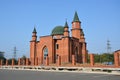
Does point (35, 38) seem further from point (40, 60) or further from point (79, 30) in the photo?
point (79, 30)

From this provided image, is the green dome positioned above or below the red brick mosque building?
above

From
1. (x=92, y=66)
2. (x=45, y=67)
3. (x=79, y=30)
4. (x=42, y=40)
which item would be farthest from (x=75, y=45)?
(x=92, y=66)

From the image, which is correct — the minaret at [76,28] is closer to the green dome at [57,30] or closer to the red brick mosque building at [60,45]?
the red brick mosque building at [60,45]

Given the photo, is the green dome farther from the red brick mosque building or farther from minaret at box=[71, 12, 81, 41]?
minaret at box=[71, 12, 81, 41]

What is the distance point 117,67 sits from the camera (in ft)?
76.2

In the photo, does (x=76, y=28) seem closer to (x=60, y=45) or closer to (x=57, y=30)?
(x=57, y=30)

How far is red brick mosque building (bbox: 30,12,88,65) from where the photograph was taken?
146 ft

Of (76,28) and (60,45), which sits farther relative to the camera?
(76,28)

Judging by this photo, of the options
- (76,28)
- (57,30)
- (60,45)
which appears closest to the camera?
(60,45)

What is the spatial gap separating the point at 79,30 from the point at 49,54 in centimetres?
1083

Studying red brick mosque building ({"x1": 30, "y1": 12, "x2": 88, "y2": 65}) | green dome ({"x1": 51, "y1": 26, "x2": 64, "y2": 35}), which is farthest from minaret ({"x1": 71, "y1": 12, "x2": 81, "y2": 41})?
green dome ({"x1": 51, "y1": 26, "x2": 64, "y2": 35})

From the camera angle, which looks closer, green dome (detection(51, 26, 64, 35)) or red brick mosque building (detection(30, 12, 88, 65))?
red brick mosque building (detection(30, 12, 88, 65))

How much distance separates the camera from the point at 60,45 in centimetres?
4609

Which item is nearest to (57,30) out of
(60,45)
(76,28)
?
(76,28)
